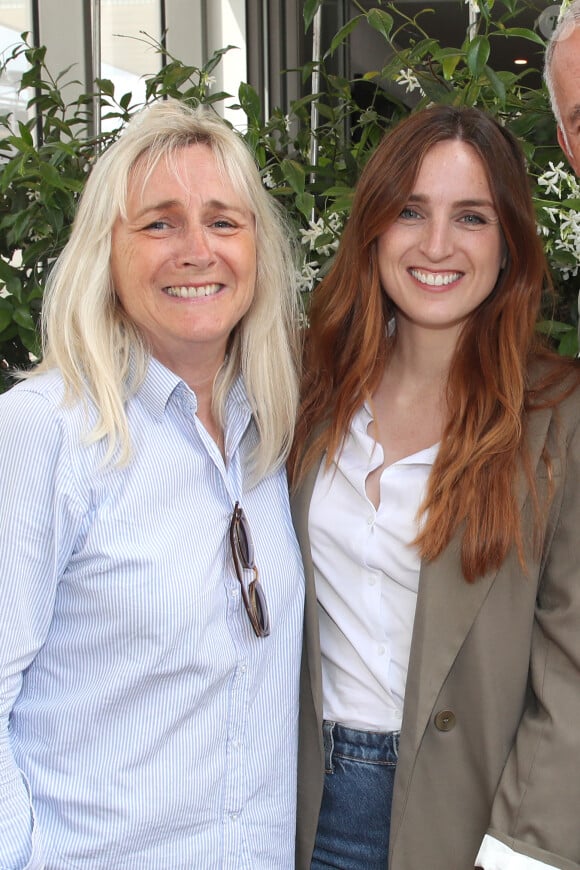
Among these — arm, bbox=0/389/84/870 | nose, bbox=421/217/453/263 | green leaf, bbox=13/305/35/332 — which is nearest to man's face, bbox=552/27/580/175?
nose, bbox=421/217/453/263

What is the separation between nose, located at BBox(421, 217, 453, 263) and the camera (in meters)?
1.46

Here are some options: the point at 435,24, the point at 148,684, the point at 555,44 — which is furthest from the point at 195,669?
the point at 435,24

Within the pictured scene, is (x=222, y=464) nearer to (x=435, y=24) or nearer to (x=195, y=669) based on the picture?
(x=195, y=669)

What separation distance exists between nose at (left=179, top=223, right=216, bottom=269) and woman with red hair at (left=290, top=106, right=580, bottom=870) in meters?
0.31

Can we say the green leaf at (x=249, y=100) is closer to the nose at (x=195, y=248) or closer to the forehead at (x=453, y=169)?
the forehead at (x=453, y=169)

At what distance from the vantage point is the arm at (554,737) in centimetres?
129

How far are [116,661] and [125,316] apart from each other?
496 mm

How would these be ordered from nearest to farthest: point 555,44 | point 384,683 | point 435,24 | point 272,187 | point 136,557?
point 136,557 → point 384,683 → point 555,44 → point 272,187 → point 435,24

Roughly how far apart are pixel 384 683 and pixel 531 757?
9.4 inches

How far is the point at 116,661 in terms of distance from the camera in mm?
1206

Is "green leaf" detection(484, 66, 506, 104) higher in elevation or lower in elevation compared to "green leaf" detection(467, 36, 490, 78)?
lower

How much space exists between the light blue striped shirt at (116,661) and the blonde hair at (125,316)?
5 centimetres

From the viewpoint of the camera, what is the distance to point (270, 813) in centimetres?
133

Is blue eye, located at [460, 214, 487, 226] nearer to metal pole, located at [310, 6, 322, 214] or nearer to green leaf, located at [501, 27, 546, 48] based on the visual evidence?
green leaf, located at [501, 27, 546, 48]
